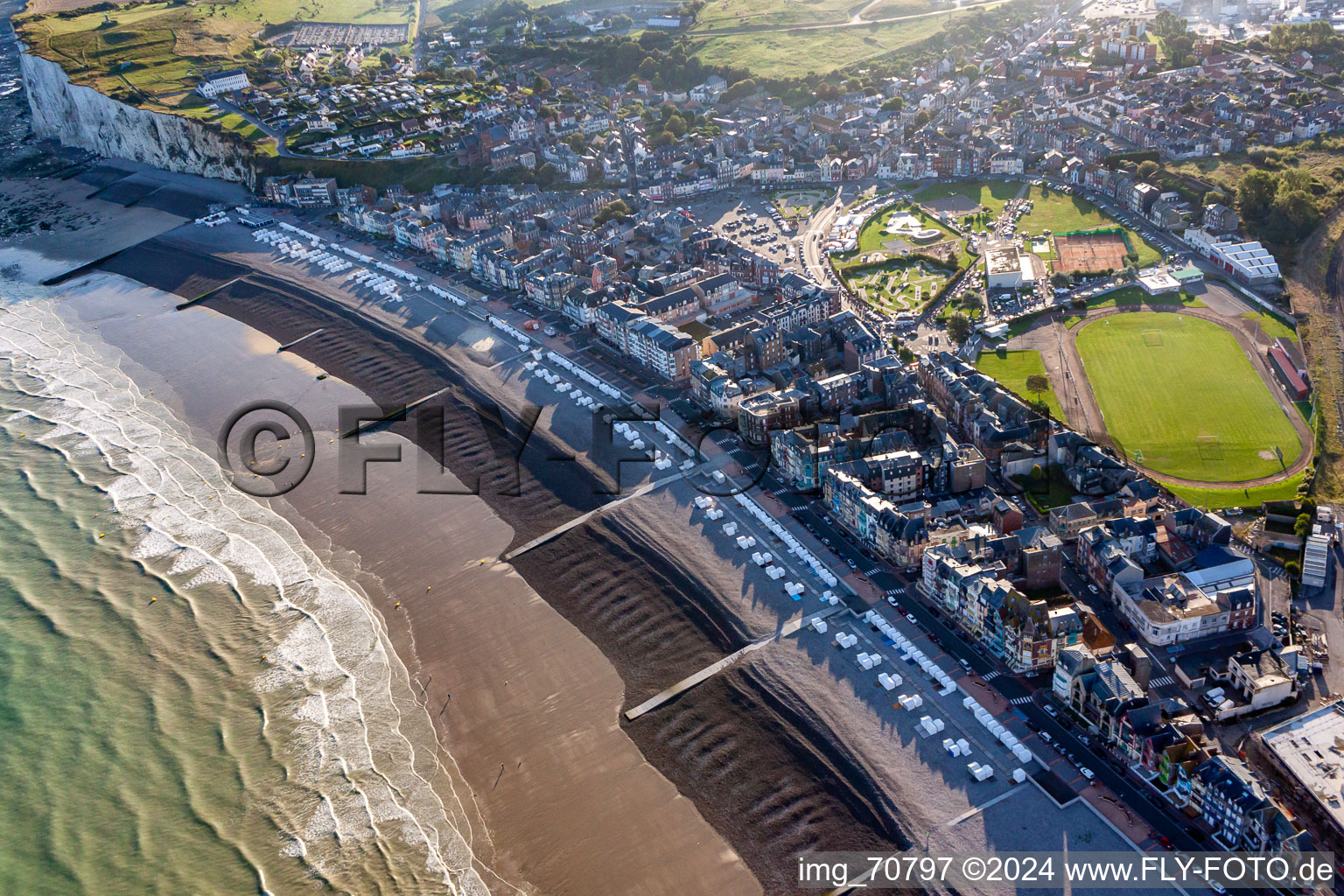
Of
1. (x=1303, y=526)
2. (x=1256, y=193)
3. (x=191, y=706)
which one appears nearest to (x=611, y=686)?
(x=191, y=706)

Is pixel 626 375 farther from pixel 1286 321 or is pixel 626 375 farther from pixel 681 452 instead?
pixel 1286 321

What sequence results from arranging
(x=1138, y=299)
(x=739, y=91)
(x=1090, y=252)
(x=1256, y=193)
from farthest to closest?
(x=739, y=91) < (x=1090, y=252) < (x=1256, y=193) < (x=1138, y=299)

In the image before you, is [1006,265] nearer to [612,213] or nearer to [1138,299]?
[1138,299]

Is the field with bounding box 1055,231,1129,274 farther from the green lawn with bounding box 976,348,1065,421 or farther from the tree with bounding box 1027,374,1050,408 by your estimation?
the tree with bounding box 1027,374,1050,408

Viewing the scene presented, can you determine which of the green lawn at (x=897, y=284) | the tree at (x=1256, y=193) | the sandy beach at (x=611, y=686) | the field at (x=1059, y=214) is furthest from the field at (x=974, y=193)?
the sandy beach at (x=611, y=686)

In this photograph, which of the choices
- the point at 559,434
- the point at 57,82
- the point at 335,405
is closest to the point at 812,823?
the point at 559,434

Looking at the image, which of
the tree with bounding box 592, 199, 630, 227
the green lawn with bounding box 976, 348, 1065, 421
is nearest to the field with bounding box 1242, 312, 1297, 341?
the green lawn with bounding box 976, 348, 1065, 421
